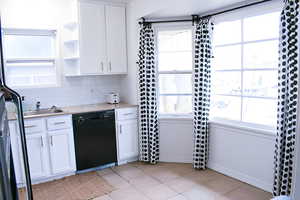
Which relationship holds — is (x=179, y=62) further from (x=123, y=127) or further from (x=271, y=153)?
→ (x=271, y=153)

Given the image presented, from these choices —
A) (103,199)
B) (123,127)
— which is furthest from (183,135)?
(103,199)

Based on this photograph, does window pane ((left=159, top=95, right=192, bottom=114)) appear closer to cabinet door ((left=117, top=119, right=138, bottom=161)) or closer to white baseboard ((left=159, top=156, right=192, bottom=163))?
cabinet door ((left=117, top=119, right=138, bottom=161))

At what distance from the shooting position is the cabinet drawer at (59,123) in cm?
309

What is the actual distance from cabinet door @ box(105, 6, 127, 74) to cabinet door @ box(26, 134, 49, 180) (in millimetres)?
1471

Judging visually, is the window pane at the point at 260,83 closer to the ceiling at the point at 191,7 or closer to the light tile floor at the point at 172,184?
the ceiling at the point at 191,7

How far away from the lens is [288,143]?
2.29 m

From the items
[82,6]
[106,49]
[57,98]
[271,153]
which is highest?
[82,6]

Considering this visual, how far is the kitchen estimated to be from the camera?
9.18ft

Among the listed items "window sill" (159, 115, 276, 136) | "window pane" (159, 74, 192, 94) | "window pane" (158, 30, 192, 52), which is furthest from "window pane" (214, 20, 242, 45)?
"window sill" (159, 115, 276, 136)

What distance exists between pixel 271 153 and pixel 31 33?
361cm

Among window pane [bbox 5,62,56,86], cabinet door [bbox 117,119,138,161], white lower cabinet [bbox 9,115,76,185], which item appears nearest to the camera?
white lower cabinet [bbox 9,115,76,185]

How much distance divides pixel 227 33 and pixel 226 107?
99cm

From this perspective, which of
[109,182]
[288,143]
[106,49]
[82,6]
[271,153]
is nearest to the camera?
[288,143]

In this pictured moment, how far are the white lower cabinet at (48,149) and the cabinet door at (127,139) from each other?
2.34 ft
